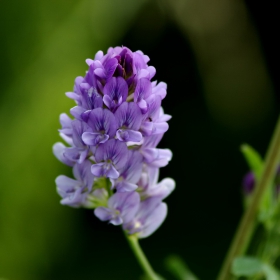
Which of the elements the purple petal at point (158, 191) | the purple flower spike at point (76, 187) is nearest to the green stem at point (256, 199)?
the purple petal at point (158, 191)

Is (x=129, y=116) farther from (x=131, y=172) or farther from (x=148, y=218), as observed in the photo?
(x=148, y=218)

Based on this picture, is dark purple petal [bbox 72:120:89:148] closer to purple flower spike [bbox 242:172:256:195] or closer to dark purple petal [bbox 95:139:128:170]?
dark purple petal [bbox 95:139:128:170]

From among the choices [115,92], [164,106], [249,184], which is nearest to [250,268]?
[249,184]

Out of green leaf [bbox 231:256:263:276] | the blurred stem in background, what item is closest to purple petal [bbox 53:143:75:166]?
green leaf [bbox 231:256:263:276]

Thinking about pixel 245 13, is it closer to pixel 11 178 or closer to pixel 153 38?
pixel 153 38

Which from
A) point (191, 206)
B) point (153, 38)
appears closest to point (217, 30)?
point (153, 38)

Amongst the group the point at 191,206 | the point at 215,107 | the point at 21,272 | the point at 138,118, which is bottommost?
the point at 191,206

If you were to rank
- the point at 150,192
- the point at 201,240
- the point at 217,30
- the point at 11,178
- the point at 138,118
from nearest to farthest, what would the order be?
1. the point at 138,118
2. the point at 150,192
3. the point at 11,178
4. the point at 217,30
5. the point at 201,240
